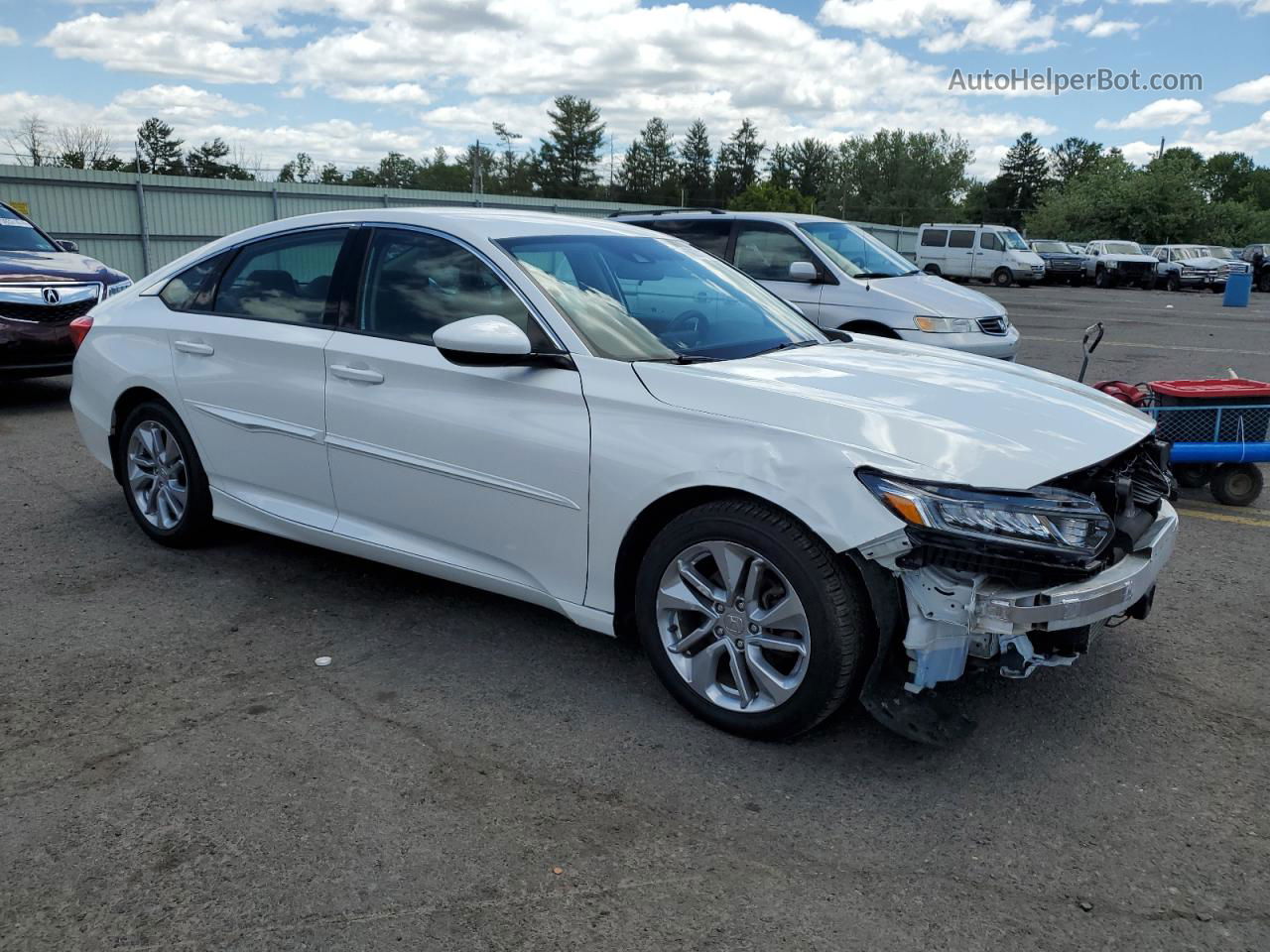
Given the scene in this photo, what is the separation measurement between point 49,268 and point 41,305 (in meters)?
0.64

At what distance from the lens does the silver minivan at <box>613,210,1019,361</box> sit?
899cm

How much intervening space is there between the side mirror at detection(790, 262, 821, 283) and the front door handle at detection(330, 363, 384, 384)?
19.0 ft

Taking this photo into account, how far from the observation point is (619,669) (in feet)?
12.6

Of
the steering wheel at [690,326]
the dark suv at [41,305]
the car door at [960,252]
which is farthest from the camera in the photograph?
the car door at [960,252]

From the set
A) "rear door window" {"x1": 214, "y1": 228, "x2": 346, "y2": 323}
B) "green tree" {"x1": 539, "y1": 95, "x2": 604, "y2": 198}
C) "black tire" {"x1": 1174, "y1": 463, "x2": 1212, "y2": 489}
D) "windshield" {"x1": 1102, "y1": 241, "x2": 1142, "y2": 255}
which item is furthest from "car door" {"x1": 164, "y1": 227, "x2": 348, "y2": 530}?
"green tree" {"x1": 539, "y1": 95, "x2": 604, "y2": 198}

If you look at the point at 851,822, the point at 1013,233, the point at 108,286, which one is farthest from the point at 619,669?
the point at 1013,233

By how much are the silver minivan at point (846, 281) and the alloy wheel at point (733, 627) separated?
5888 mm

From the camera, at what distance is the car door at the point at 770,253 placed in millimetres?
9562

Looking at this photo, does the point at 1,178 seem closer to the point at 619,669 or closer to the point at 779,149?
the point at 619,669

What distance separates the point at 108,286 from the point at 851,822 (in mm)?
8597

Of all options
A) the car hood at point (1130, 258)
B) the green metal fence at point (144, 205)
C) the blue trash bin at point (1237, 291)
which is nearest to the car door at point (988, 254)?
the car hood at point (1130, 258)

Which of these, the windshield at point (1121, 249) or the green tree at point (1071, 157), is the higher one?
the green tree at point (1071, 157)

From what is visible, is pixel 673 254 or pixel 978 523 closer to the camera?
pixel 978 523

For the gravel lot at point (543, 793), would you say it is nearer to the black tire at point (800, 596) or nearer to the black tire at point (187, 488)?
the black tire at point (800, 596)
